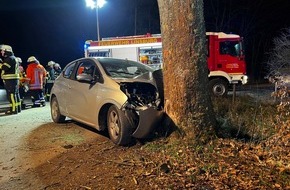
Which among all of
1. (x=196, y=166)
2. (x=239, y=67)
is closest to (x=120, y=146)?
(x=196, y=166)

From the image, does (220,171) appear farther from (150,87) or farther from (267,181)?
(150,87)

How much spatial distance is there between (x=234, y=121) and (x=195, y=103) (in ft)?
4.66

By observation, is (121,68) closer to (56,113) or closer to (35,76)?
(56,113)

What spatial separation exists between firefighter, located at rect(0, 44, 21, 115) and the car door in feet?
12.0

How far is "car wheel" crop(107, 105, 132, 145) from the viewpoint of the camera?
528 centimetres

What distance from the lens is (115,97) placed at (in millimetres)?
5496

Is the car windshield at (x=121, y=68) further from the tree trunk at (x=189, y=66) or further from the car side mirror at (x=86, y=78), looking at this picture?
the tree trunk at (x=189, y=66)

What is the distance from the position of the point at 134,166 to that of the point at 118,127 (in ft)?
3.67

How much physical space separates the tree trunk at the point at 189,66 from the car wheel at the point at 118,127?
849 mm

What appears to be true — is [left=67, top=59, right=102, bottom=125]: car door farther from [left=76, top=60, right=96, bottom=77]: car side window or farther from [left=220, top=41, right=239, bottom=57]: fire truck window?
[left=220, top=41, right=239, bottom=57]: fire truck window

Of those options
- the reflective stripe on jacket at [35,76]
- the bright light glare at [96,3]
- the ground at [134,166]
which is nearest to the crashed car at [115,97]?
the ground at [134,166]

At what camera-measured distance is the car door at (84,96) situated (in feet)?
20.1

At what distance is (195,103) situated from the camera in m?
4.80

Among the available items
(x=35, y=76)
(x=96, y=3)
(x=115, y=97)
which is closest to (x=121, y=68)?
(x=115, y=97)
